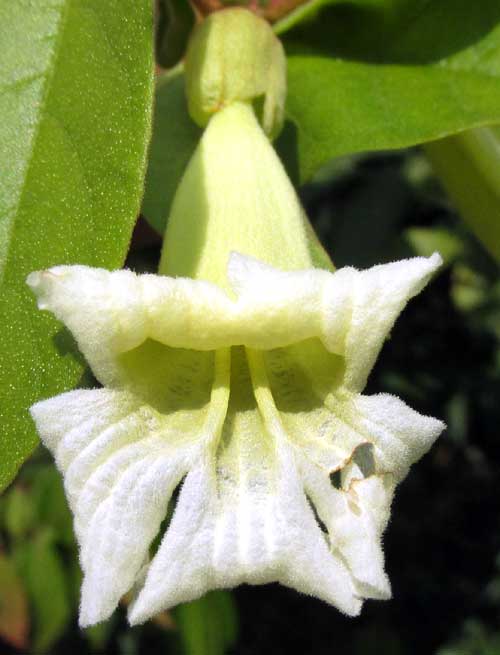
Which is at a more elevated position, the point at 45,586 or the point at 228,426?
the point at 228,426

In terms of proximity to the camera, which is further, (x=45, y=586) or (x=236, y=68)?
(x=45, y=586)

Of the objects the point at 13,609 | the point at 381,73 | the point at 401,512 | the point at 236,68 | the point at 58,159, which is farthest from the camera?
the point at 401,512

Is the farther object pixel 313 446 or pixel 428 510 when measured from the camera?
pixel 428 510

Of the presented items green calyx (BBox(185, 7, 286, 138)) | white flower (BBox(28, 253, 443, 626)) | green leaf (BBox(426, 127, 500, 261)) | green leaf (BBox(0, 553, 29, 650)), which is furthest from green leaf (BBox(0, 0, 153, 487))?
green leaf (BBox(0, 553, 29, 650))

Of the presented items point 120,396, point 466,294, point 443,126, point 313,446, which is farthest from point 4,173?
point 466,294

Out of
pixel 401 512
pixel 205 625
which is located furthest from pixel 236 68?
pixel 401 512

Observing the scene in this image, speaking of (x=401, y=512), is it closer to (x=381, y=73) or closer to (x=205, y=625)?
(x=205, y=625)

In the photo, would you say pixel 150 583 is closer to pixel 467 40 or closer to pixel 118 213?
pixel 118 213
